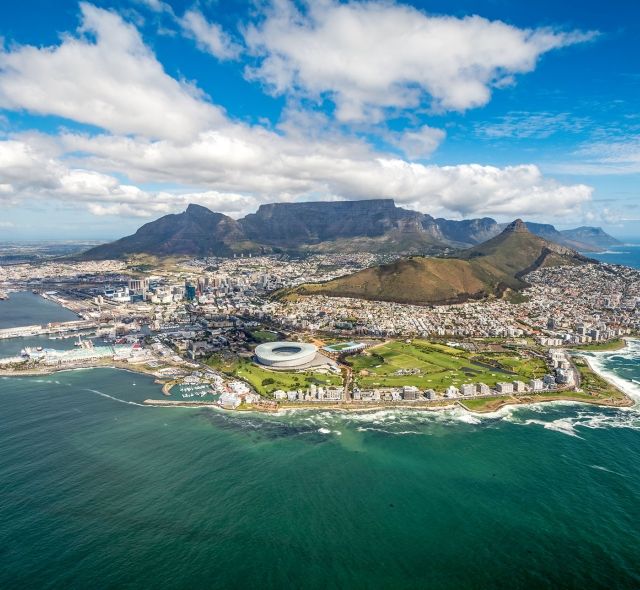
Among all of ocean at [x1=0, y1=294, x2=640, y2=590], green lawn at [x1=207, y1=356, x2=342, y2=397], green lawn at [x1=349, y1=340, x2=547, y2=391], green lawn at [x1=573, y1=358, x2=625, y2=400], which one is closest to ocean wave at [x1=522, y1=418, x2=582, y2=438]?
ocean at [x1=0, y1=294, x2=640, y2=590]

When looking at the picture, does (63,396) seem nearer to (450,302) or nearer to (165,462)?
(165,462)

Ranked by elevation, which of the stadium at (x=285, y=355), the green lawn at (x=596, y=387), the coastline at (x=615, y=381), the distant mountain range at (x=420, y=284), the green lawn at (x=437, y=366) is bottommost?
the coastline at (x=615, y=381)

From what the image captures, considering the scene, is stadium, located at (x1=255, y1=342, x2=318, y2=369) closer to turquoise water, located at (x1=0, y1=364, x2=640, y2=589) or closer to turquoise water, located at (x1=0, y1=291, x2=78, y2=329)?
turquoise water, located at (x1=0, y1=364, x2=640, y2=589)

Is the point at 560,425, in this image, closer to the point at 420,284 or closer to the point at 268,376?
the point at 268,376

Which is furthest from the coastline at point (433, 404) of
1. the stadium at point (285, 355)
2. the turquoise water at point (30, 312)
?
the turquoise water at point (30, 312)

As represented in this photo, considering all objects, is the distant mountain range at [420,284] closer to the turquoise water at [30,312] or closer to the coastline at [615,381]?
the coastline at [615,381]

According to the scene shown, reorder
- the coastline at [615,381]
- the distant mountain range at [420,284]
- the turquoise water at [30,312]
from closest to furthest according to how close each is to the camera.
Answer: the coastline at [615,381]
the turquoise water at [30,312]
the distant mountain range at [420,284]

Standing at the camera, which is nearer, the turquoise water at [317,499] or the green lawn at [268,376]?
the turquoise water at [317,499]
